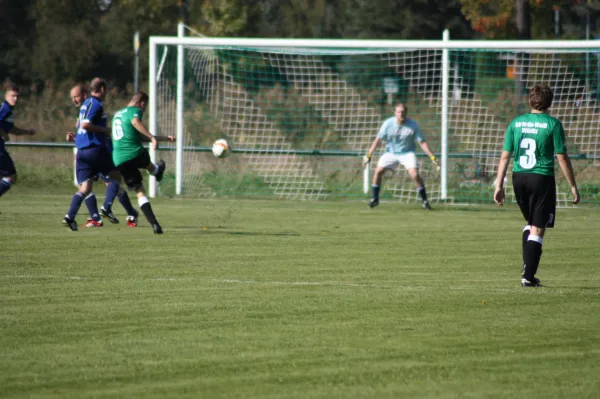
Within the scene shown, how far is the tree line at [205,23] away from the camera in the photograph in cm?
4347

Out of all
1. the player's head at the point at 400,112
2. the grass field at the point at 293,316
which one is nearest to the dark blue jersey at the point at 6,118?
the grass field at the point at 293,316

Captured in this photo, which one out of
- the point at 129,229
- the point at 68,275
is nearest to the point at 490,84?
Result: the point at 129,229

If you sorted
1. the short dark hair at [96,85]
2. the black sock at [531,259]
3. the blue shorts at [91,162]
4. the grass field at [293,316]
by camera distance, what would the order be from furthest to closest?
the blue shorts at [91,162], the short dark hair at [96,85], the black sock at [531,259], the grass field at [293,316]

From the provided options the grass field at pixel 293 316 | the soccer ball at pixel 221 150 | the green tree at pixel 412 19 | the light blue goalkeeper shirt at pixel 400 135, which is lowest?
the grass field at pixel 293 316

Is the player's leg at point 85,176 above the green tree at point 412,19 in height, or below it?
below

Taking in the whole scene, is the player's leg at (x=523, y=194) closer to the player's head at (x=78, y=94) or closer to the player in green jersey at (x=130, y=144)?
the player in green jersey at (x=130, y=144)

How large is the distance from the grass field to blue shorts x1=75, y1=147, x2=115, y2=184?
0.81m

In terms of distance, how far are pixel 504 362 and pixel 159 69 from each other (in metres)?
17.5

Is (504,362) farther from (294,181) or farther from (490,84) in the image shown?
(490,84)

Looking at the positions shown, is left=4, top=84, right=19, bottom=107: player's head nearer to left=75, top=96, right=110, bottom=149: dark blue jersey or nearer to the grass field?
left=75, top=96, right=110, bottom=149: dark blue jersey

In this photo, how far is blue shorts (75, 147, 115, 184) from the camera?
15.1m

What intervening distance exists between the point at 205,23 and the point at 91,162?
3445 centimetres

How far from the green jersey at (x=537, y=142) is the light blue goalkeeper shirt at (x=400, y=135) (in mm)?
10065

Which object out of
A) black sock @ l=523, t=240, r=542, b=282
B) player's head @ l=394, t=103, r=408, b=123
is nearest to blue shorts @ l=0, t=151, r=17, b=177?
player's head @ l=394, t=103, r=408, b=123
